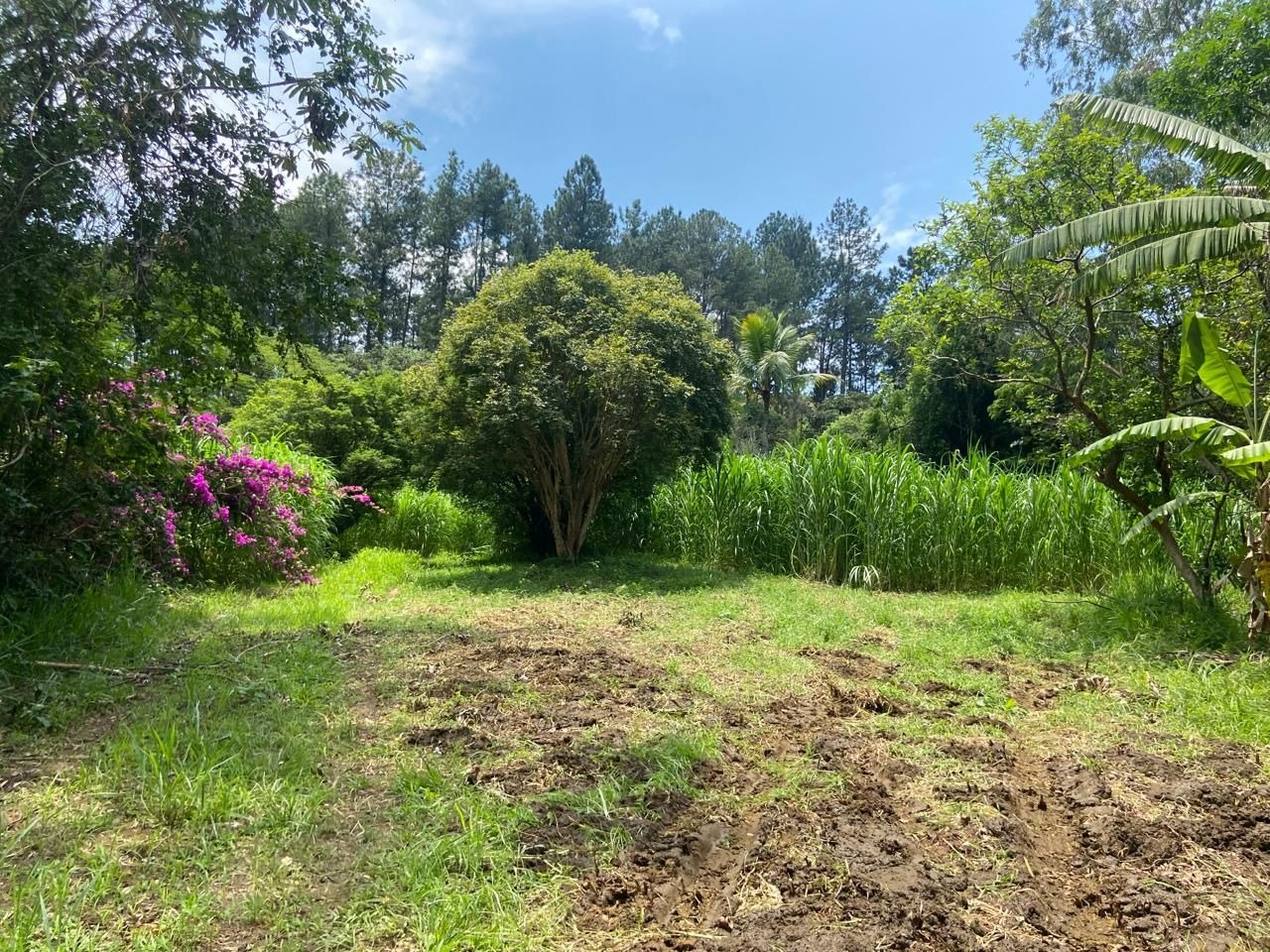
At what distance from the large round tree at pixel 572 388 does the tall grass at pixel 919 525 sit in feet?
4.36

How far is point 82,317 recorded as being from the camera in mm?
4676

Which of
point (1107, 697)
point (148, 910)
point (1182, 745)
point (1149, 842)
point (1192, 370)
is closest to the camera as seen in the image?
point (148, 910)

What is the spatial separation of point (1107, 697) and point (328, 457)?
1172cm

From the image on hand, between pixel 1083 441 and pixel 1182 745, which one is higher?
pixel 1083 441

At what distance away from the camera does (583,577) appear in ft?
29.1

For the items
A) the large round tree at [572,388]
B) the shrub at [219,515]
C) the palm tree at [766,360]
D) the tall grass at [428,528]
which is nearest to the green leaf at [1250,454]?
the large round tree at [572,388]

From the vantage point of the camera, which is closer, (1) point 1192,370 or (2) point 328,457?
(1) point 1192,370

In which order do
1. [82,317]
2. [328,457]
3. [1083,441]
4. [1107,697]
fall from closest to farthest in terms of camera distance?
[1107,697], [82,317], [1083,441], [328,457]

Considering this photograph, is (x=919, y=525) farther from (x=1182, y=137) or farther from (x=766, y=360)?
(x=766, y=360)

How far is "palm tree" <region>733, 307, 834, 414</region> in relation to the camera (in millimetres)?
28438

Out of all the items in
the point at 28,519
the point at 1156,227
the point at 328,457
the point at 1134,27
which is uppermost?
the point at 1134,27

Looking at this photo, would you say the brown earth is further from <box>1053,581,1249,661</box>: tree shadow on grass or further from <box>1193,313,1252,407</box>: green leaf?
<box>1193,313,1252,407</box>: green leaf

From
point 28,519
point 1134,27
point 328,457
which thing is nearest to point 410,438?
point 328,457

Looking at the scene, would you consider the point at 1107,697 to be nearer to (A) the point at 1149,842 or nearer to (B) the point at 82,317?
(A) the point at 1149,842
